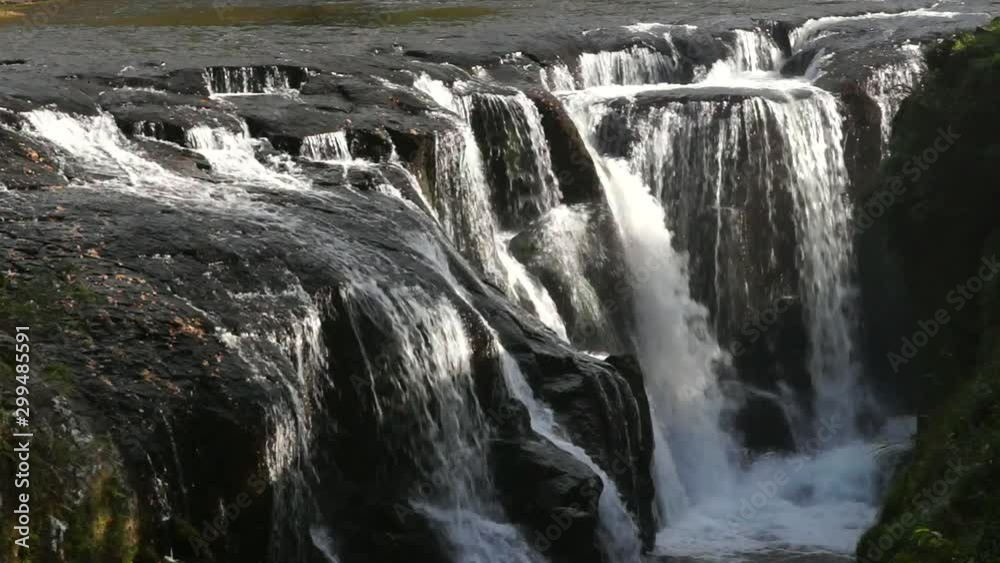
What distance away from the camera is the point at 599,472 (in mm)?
15852

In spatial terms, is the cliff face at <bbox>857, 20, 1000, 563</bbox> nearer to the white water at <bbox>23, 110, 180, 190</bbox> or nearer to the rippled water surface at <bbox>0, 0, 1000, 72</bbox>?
the rippled water surface at <bbox>0, 0, 1000, 72</bbox>

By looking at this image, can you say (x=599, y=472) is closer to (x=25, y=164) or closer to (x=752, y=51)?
(x=25, y=164)

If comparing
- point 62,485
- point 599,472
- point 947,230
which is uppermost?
point 947,230

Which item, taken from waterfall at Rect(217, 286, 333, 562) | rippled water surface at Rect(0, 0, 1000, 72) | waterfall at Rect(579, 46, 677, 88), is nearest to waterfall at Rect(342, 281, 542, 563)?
waterfall at Rect(217, 286, 333, 562)

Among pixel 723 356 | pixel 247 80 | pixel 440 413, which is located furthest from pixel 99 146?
pixel 723 356

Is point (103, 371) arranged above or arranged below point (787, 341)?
above

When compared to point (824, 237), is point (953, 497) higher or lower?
lower

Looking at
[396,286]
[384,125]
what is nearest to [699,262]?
[384,125]

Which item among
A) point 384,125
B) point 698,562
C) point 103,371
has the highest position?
point 384,125

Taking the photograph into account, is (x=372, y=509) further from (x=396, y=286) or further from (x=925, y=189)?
(x=925, y=189)

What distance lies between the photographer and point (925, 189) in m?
19.3

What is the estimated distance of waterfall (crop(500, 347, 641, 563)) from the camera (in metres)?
15.5

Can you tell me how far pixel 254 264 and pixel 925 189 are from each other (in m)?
9.03

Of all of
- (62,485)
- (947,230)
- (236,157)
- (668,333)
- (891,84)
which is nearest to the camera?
(62,485)
